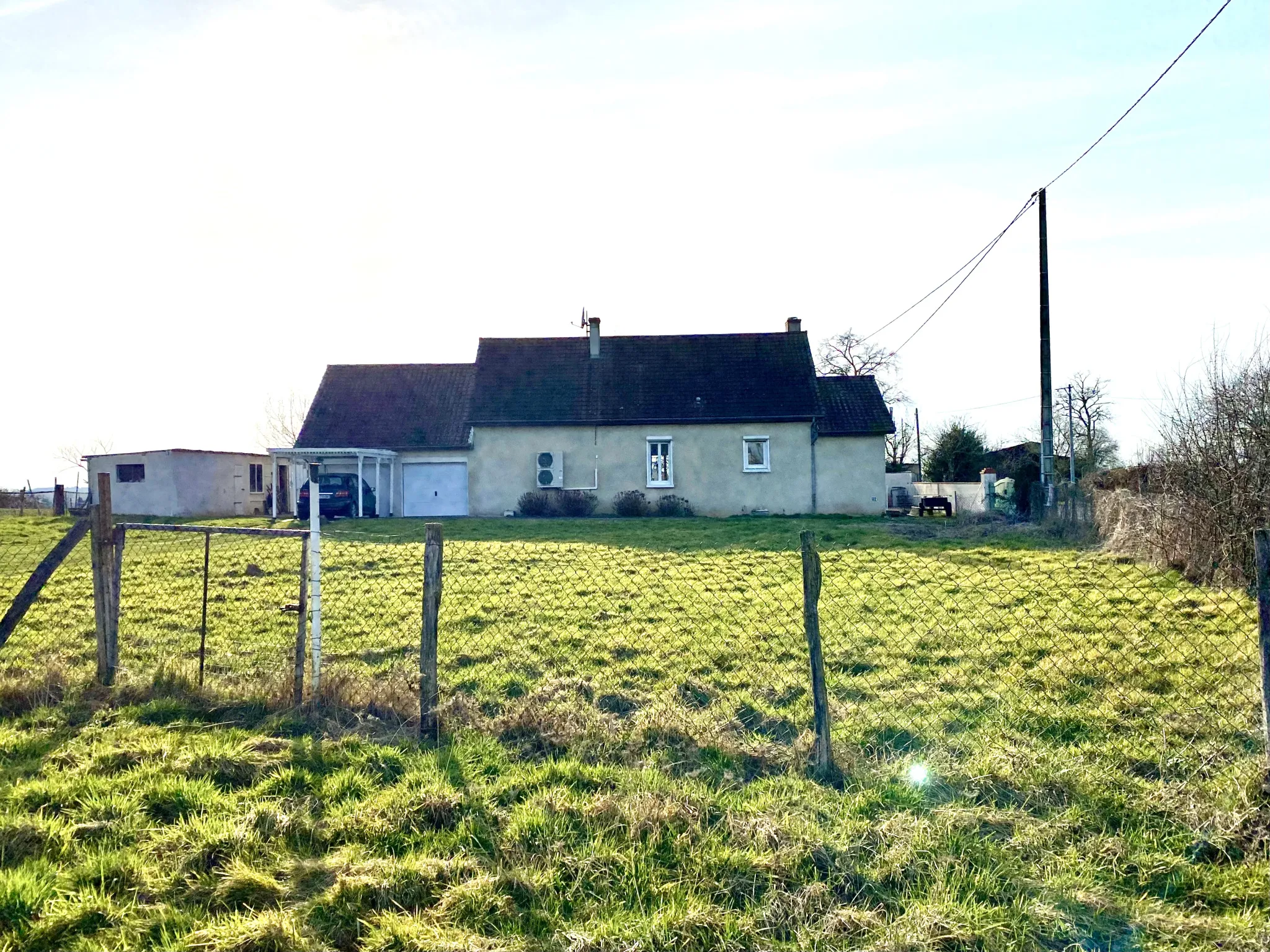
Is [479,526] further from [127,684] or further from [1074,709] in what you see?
[1074,709]

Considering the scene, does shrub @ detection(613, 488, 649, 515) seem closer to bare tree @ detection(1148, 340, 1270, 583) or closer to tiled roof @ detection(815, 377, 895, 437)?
tiled roof @ detection(815, 377, 895, 437)

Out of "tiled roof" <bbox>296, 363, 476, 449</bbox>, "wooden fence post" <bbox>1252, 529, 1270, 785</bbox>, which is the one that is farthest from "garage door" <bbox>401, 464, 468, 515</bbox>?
"wooden fence post" <bbox>1252, 529, 1270, 785</bbox>

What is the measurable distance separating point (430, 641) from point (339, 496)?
77.4 ft

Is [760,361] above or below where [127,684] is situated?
above

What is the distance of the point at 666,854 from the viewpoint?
3.75 metres

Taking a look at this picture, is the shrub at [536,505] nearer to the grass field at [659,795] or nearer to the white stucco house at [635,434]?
the white stucco house at [635,434]

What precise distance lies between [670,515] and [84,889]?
23.3 metres

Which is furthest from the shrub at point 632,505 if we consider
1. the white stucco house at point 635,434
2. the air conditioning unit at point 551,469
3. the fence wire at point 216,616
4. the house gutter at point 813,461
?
the fence wire at point 216,616

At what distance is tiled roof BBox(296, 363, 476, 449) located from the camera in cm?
2908

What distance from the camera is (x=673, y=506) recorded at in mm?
26625

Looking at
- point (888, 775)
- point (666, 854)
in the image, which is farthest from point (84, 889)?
point (888, 775)

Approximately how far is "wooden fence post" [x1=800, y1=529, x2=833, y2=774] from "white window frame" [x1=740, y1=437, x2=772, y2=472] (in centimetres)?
2226

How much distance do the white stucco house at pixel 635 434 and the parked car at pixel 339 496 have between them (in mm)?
432

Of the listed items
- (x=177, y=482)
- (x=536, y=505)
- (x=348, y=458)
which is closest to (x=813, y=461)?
(x=536, y=505)
